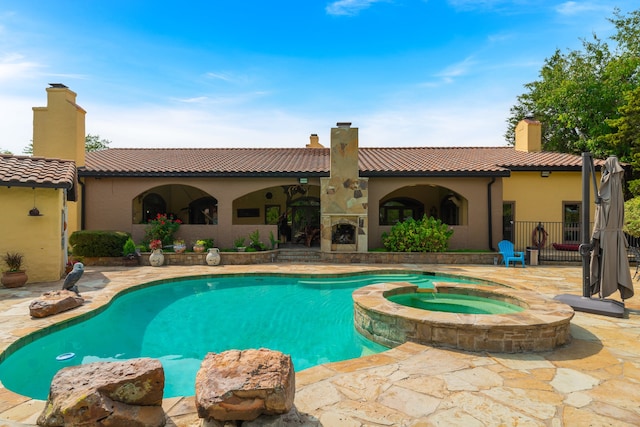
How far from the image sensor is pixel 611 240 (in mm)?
6285

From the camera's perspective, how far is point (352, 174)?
13992 mm

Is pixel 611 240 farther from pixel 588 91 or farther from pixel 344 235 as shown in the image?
pixel 588 91

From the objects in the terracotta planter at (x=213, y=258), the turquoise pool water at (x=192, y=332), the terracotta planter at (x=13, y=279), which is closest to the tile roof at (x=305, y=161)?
the terracotta planter at (x=213, y=258)

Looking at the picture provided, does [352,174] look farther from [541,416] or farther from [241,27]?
[541,416]

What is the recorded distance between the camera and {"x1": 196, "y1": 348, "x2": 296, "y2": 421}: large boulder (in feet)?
8.58

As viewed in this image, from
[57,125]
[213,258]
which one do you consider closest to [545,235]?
[213,258]

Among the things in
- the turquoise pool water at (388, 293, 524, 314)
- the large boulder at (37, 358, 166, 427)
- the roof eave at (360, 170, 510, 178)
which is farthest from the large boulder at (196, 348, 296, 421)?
the roof eave at (360, 170, 510, 178)

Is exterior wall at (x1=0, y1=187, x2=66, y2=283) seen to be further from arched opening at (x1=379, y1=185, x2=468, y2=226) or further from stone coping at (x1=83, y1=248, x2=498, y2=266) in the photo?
arched opening at (x1=379, y1=185, x2=468, y2=226)

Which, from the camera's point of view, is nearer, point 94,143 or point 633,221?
point 633,221

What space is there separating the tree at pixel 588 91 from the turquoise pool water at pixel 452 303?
635 inches

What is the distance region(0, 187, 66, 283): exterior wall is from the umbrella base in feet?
41.6

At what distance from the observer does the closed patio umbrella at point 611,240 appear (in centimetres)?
625

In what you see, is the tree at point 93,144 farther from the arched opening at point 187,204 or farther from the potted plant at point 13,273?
the potted plant at point 13,273

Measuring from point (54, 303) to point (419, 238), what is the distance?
37.3 feet
